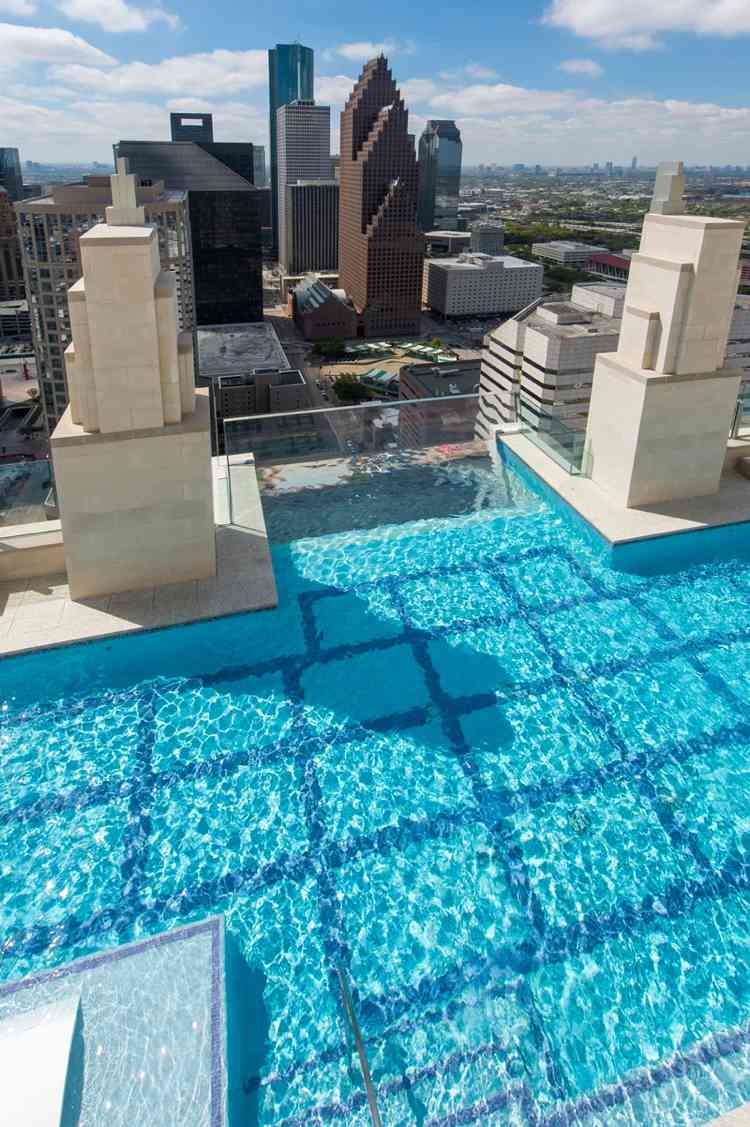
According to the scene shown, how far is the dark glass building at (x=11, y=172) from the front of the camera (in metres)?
147

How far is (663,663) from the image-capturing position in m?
7.68

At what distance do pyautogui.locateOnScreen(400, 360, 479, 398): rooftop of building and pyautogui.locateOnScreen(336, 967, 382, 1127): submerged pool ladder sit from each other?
4592cm

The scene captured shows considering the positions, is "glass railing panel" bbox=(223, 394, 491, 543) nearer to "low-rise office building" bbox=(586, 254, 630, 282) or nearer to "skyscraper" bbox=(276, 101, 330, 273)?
"low-rise office building" bbox=(586, 254, 630, 282)

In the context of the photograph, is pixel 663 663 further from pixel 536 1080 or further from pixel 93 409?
pixel 93 409

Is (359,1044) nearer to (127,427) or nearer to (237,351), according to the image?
(127,427)

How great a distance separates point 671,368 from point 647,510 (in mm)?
1968

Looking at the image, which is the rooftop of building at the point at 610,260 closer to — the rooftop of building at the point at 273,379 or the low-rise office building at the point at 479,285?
the low-rise office building at the point at 479,285

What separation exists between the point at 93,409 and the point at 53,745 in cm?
355

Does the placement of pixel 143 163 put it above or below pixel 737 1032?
above

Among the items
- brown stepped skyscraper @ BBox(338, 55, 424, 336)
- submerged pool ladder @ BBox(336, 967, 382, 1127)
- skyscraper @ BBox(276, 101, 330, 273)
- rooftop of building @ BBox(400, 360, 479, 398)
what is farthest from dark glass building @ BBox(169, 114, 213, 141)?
submerged pool ladder @ BBox(336, 967, 382, 1127)

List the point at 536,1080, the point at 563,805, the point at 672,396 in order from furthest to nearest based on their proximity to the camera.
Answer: the point at 672,396
the point at 563,805
the point at 536,1080

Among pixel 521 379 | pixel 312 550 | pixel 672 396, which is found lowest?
pixel 521 379

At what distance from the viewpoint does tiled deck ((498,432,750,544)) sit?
9602 millimetres

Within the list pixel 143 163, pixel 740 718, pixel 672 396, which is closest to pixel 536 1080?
pixel 740 718
